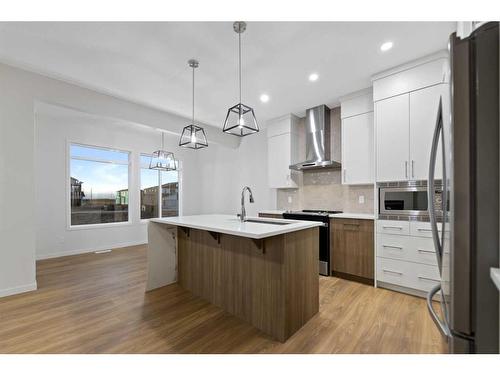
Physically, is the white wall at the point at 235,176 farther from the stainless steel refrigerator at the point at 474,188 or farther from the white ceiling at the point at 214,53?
the stainless steel refrigerator at the point at 474,188

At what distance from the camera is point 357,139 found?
3371 mm

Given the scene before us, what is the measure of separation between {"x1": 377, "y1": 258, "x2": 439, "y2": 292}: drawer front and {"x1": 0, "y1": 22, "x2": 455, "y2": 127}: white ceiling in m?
2.32

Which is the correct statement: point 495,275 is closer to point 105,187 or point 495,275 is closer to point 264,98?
point 264,98

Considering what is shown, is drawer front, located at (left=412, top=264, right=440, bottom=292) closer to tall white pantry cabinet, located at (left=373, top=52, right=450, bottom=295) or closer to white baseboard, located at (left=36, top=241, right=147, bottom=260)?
tall white pantry cabinet, located at (left=373, top=52, right=450, bottom=295)

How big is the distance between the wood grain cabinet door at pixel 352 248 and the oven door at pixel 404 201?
0.92 feet

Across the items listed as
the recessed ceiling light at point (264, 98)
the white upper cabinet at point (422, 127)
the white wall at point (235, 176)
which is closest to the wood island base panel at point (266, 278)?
the white upper cabinet at point (422, 127)

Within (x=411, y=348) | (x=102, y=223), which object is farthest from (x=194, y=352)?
(x=102, y=223)

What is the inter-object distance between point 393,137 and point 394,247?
52.0 inches

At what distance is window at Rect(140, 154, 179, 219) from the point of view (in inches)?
226

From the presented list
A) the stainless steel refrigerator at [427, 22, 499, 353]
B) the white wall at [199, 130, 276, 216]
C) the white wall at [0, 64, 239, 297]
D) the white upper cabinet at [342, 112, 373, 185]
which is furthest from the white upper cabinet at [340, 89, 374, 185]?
the white wall at [0, 64, 239, 297]

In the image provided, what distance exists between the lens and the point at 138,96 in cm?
350

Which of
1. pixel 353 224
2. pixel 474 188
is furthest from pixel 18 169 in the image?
pixel 353 224
